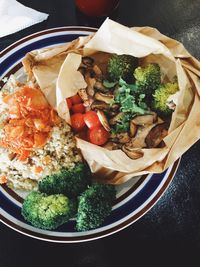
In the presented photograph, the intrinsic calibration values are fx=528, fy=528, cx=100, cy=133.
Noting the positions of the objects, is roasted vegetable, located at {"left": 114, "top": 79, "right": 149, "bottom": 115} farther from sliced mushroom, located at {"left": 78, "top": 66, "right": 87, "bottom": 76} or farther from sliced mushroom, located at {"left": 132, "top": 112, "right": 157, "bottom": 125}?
sliced mushroom, located at {"left": 78, "top": 66, "right": 87, "bottom": 76}

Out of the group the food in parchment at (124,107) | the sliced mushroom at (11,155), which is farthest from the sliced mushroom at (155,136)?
the sliced mushroom at (11,155)

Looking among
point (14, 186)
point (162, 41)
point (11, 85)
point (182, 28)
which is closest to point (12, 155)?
point (14, 186)

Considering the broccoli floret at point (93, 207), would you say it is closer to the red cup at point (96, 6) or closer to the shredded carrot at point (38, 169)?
the shredded carrot at point (38, 169)

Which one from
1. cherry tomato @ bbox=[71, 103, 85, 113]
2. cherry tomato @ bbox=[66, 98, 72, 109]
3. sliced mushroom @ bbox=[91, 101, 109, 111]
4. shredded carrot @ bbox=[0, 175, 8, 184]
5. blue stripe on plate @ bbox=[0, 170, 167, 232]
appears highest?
cherry tomato @ bbox=[66, 98, 72, 109]

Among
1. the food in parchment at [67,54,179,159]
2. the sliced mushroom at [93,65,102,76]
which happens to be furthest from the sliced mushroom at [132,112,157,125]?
the sliced mushroom at [93,65,102,76]

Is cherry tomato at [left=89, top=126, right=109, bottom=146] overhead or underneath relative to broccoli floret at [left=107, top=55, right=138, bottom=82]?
underneath

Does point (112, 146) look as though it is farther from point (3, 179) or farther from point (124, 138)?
point (3, 179)

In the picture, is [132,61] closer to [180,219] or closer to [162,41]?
[162,41]
